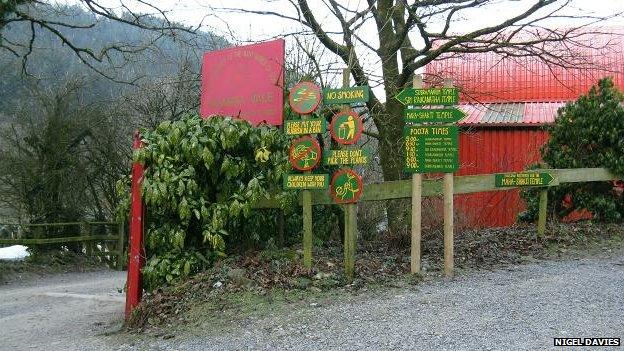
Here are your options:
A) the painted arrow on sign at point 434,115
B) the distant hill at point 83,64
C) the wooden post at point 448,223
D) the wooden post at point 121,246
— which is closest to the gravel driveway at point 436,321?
the wooden post at point 448,223

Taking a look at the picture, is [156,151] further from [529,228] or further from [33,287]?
[33,287]

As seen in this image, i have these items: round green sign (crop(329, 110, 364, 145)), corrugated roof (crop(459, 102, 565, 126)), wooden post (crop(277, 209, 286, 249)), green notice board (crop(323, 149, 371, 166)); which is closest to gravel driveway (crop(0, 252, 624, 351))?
green notice board (crop(323, 149, 371, 166))

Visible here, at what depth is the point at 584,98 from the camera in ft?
35.8

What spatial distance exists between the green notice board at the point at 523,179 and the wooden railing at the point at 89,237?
11.7 m

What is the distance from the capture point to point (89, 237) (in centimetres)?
1688

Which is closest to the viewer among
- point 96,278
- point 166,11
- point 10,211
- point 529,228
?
point 529,228

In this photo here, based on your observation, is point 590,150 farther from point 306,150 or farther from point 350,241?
point 306,150

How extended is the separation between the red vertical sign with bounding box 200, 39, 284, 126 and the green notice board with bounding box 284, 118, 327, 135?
112 cm

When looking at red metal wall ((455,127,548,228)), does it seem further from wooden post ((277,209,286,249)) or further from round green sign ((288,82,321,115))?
round green sign ((288,82,321,115))

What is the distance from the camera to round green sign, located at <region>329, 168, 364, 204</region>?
6738 millimetres

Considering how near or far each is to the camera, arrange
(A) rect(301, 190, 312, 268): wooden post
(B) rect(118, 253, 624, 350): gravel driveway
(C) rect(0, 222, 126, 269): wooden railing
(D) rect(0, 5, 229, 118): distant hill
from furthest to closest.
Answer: (C) rect(0, 222, 126, 269): wooden railing
(D) rect(0, 5, 229, 118): distant hill
(A) rect(301, 190, 312, 268): wooden post
(B) rect(118, 253, 624, 350): gravel driveway

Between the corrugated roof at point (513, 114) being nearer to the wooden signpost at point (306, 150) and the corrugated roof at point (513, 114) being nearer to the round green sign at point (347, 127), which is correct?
the round green sign at point (347, 127)

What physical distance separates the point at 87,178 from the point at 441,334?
582 inches

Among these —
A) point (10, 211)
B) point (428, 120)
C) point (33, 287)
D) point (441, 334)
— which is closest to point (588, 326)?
point (441, 334)
